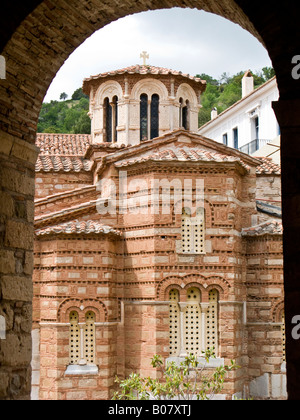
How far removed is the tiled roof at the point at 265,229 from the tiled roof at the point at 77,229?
3.14 m

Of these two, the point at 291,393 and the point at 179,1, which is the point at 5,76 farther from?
the point at 291,393

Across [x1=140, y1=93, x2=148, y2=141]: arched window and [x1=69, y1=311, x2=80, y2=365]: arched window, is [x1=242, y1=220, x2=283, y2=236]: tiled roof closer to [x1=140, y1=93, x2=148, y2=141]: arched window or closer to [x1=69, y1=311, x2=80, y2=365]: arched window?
[x1=69, y1=311, x2=80, y2=365]: arched window

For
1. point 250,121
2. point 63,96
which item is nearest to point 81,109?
point 63,96

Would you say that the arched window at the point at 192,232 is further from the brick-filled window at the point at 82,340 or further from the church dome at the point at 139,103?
the church dome at the point at 139,103

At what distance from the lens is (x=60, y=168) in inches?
751

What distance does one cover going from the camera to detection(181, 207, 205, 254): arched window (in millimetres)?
15211

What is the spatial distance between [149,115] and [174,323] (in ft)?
23.4

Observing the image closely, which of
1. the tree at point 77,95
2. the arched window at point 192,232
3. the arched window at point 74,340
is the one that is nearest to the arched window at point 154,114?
the arched window at point 192,232

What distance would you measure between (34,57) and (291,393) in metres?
3.44

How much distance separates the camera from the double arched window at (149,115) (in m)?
19.6

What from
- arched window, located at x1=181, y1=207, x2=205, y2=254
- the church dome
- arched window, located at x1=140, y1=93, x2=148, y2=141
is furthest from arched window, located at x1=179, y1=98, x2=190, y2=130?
arched window, located at x1=181, y1=207, x2=205, y2=254

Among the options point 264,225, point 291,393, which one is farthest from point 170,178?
point 291,393

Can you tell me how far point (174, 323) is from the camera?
14.9 meters

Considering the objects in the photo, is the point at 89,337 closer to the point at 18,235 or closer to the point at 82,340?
the point at 82,340
